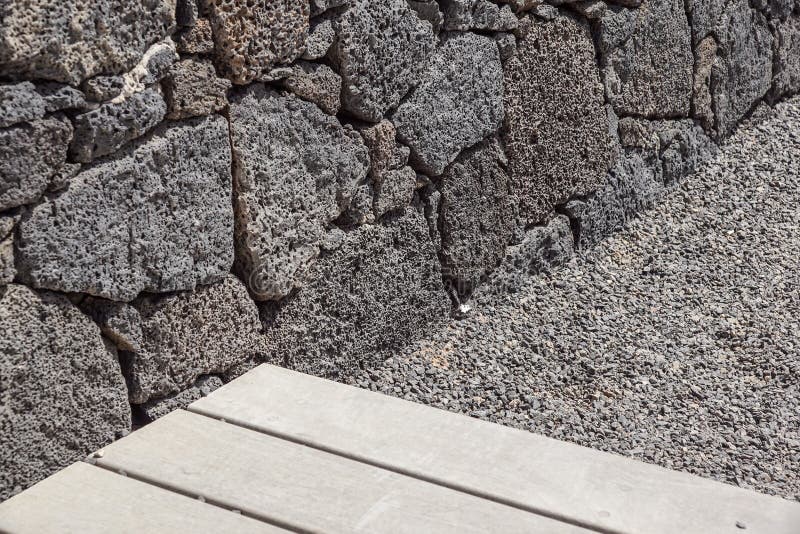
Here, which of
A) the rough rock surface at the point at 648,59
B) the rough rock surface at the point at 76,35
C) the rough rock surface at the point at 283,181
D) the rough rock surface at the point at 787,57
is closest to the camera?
the rough rock surface at the point at 76,35

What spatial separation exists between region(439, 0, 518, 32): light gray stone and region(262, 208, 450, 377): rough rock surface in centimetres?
54

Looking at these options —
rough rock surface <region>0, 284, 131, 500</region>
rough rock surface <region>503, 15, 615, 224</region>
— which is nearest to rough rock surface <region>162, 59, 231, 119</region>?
rough rock surface <region>0, 284, 131, 500</region>

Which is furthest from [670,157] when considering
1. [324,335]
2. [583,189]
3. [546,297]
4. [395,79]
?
[324,335]

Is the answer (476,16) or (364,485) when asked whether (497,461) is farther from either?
(476,16)

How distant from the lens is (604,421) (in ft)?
8.85

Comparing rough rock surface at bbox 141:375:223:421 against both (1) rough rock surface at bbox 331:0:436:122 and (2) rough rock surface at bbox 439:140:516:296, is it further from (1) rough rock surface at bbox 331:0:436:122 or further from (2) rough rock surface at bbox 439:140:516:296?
(2) rough rock surface at bbox 439:140:516:296

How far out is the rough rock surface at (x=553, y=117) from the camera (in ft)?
10.4

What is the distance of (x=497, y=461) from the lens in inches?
76.0

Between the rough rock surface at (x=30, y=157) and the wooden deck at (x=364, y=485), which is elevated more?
the rough rock surface at (x=30, y=157)

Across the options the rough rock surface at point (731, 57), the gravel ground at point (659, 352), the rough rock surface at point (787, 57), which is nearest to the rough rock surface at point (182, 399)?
the gravel ground at point (659, 352)

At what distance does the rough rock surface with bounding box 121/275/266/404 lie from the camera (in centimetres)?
210

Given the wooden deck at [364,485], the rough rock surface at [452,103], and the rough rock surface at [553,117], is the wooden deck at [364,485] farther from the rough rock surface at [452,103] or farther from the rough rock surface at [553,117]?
the rough rock surface at [553,117]

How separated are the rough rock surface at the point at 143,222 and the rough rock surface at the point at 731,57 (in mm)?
2548

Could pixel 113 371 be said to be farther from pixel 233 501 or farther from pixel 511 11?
pixel 511 11
